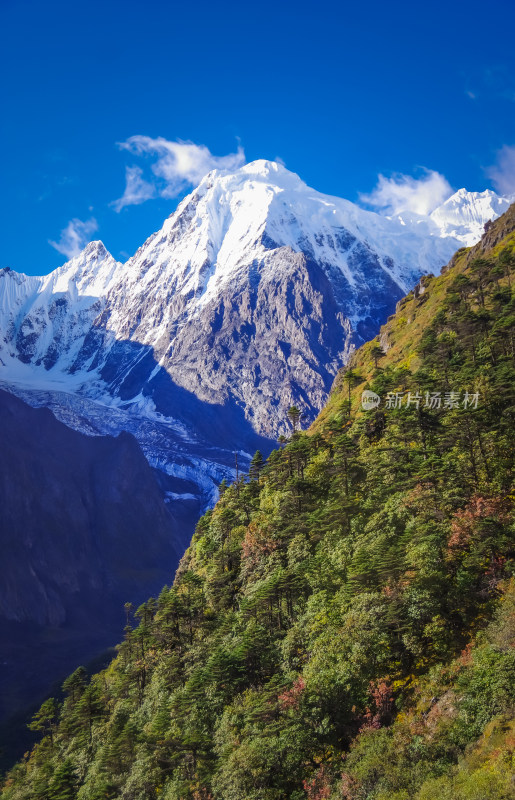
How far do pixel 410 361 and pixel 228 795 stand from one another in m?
62.0

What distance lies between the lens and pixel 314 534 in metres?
62.3

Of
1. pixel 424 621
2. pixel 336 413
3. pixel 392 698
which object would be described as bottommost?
pixel 392 698

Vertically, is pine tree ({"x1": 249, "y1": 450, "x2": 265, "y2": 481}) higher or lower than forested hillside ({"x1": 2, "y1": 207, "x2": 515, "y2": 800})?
higher

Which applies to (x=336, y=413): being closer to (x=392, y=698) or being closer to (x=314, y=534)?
(x=314, y=534)

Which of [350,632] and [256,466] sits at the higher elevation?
[256,466]

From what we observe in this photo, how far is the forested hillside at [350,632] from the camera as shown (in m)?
36.2

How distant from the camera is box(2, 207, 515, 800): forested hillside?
3625cm

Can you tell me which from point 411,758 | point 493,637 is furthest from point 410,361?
point 411,758

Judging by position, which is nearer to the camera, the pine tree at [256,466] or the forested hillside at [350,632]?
the forested hillside at [350,632]

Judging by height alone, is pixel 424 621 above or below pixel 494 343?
below

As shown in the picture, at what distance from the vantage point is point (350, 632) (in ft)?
146

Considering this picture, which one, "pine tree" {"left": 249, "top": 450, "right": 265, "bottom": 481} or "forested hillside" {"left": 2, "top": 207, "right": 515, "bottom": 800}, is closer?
"forested hillside" {"left": 2, "top": 207, "right": 515, "bottom": 800}

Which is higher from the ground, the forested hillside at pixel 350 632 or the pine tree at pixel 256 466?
the pine tree at pixel 256 466

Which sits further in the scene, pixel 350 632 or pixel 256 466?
pixel 256 466
